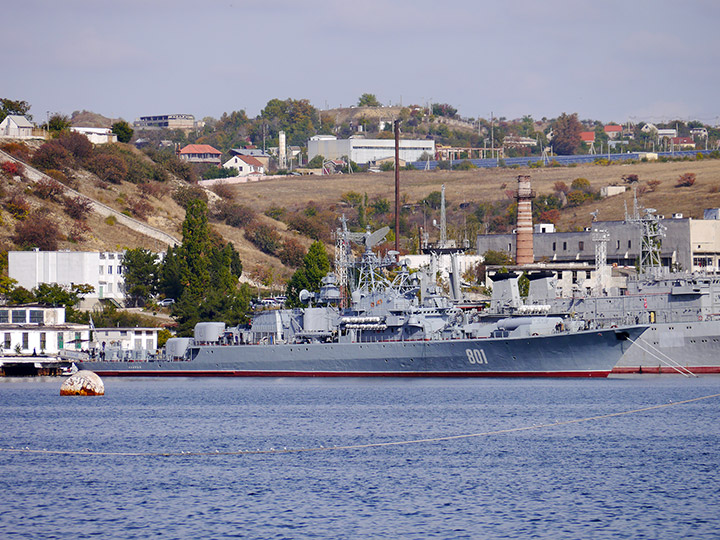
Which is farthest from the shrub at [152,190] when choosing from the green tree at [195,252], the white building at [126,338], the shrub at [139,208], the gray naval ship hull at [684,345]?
the gray naval ship hull at [684,345]

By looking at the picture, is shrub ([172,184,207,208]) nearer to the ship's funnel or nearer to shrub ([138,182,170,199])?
shrub ([138,182,170,199])

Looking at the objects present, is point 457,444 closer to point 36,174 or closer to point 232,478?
point 232,478

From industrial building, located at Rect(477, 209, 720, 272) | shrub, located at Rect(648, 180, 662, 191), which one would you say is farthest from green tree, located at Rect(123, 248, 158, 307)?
shrub, located at Rect(648, 180, 662, 191)

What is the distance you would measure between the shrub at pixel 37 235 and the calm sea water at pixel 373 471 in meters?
49.8

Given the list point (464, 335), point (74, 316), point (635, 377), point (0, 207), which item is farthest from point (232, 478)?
point (0, 207)

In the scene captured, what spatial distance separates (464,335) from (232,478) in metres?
32.3

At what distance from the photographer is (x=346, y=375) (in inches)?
2445

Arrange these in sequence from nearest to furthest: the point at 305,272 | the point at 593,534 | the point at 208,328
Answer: the point at 593,534 → the point at 208,328 → the point at 305,272

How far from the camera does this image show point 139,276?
8931 cm

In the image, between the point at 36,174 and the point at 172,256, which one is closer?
the point at 172,256

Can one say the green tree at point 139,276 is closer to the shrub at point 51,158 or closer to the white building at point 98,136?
the shrub at point 51,158

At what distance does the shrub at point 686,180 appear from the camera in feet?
440

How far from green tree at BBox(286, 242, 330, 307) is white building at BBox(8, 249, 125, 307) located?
16599 mm

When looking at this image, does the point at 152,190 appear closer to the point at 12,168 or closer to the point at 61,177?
the point at 61,177
